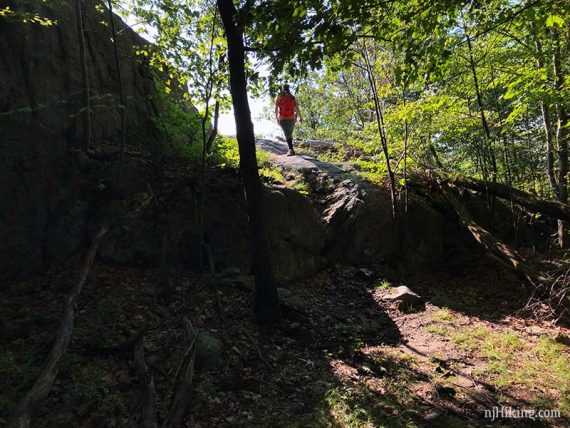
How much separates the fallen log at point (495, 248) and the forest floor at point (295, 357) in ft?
2.26

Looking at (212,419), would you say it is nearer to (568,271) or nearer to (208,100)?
(208,100)

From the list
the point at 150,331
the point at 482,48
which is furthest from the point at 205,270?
the point at 482,48

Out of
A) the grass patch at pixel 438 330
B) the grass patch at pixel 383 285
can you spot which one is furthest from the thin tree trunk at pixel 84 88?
the grass patch at pixel 438 330

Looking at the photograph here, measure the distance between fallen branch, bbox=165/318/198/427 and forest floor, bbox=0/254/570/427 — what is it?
15 centimetres

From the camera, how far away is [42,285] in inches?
281

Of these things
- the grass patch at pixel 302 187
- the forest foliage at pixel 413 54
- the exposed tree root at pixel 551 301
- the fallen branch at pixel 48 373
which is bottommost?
the exposed tree root at pixel 551 301

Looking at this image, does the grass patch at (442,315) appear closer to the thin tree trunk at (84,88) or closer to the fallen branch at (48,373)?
the fallen branch at (48,373)

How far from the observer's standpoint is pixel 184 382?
499 cm

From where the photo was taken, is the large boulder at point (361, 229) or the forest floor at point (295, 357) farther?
the large boulder at point (361, 229)

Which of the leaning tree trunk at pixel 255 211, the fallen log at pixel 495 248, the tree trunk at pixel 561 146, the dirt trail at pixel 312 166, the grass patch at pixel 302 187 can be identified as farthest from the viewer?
the dirt trail at pixel 312 166

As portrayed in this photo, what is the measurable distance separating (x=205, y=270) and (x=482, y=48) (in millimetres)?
9435

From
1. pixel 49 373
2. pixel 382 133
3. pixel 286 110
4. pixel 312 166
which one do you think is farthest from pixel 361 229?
pixel 49 373

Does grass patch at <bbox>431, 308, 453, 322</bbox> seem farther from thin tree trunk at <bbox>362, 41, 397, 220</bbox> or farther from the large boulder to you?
thin tree trunk at <bbox>362, 41, 397, 220</bbox>

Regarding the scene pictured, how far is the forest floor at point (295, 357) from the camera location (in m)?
4.82
